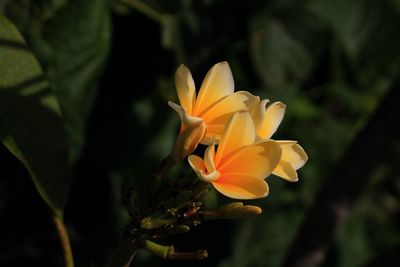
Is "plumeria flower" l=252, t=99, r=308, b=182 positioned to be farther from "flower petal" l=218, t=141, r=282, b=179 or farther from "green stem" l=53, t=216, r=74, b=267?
"green stem" l=53, t=216, r=74, b=267

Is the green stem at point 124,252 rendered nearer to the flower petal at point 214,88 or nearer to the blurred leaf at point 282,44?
the flower petal at point 214,88

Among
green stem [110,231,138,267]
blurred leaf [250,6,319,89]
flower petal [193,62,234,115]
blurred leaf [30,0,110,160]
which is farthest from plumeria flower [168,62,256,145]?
blurred leaf [250,6,319,89]

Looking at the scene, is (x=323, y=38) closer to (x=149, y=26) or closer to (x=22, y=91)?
(x=149, y=26)

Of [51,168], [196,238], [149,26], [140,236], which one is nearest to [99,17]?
[149,26]

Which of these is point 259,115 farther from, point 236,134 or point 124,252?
point 124,252

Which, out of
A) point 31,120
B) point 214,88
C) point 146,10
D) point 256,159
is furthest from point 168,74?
point 256,159

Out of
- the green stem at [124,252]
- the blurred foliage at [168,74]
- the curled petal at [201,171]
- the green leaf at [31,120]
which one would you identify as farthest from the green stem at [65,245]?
the blurred foliage at [168,74]
